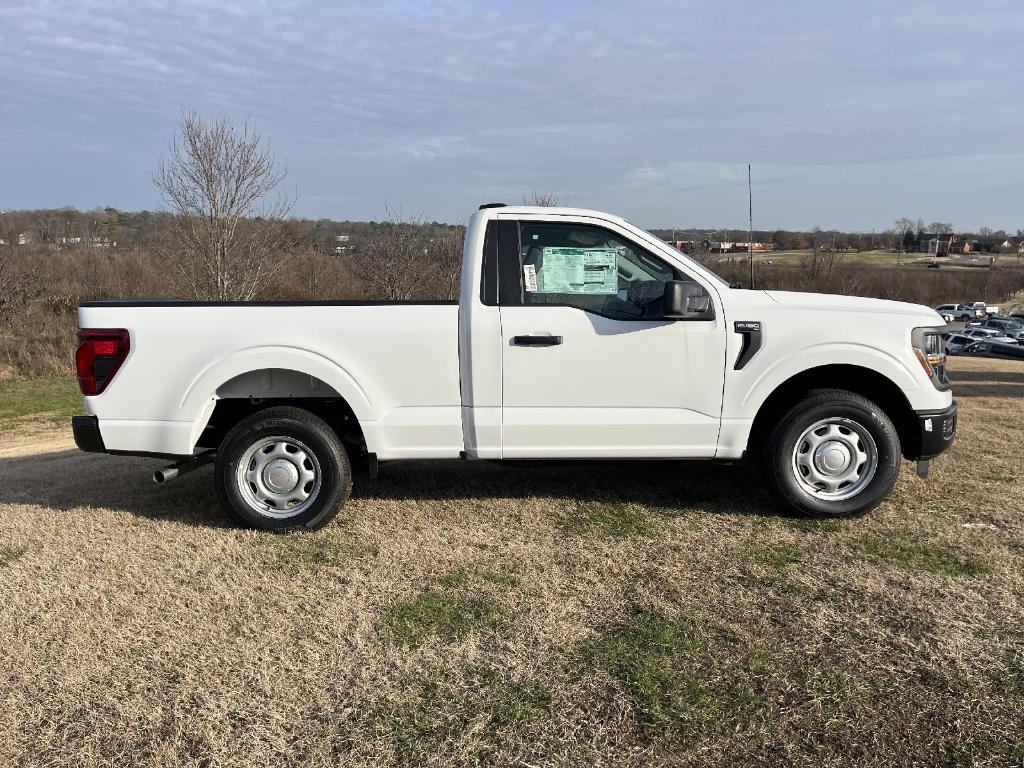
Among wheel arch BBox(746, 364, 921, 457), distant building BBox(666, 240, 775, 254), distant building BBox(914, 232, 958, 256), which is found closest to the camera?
wheel arch BBox(746, 364, 921, 457)

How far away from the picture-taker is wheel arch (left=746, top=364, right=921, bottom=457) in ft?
15.7

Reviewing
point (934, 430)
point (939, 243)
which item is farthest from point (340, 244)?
point (939, 243)

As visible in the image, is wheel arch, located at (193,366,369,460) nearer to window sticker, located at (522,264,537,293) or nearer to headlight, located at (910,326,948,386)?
window sticker, located at (522,264,537,293)

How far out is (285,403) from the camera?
4855mm

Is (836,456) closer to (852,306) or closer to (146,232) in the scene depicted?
(852,306)

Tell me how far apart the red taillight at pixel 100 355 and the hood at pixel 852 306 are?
3.99m

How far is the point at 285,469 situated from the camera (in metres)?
Answer: 4.62

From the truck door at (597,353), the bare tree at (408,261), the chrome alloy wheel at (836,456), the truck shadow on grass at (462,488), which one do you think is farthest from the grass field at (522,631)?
the bare tree at (408,261)

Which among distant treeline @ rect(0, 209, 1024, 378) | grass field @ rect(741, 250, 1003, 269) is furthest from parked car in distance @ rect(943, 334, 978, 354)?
grass field @ rect(741, 250, 1003, 269)

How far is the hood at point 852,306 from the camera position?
15.1 ft

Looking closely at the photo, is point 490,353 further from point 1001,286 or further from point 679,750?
point 1001,286

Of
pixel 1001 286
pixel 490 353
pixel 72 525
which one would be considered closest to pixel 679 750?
pixel 490 353

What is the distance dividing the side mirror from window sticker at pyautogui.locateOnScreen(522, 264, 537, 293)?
2.61 feet

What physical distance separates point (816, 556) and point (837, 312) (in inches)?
58.5
